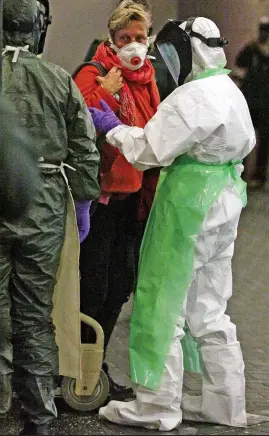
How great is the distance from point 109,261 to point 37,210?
0.88 meters

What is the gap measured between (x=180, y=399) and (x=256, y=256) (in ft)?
11.6

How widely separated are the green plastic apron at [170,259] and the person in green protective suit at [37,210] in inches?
15.4

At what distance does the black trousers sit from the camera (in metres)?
5.62

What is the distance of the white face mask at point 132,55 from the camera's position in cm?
562

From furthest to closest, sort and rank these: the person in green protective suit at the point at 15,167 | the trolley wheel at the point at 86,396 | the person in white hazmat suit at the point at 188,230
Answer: the trolley wheel at the point at 86,396
the person in white hazmat suit at the point at 188,230
the person in green protective suit at the point at 15,167

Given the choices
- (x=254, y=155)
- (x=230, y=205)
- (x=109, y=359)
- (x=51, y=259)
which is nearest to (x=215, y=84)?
(x=230, y=205)

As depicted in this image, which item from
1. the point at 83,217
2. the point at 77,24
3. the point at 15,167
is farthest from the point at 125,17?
the point at 15,167

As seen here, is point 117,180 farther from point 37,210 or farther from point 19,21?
point 19,21

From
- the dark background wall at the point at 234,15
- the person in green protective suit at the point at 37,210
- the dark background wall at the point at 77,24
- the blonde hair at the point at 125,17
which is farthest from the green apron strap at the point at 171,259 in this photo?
the dark background wall at the point at 234,15

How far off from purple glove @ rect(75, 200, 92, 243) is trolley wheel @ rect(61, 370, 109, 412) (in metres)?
0.70

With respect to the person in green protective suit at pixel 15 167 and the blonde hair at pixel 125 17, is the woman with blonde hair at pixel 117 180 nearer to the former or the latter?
the blonde hair at pixel 125 17

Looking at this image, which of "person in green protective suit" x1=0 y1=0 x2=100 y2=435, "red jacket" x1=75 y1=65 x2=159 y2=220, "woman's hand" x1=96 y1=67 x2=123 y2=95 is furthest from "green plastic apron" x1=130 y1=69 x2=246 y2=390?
"woman's hand" x1=96 y1=67 x2=123 y2=95

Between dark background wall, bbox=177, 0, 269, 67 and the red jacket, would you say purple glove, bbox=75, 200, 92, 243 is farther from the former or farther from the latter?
dark background wall, bbox=177, 0, 269, 67

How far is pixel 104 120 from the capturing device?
A: 5.34 meters
